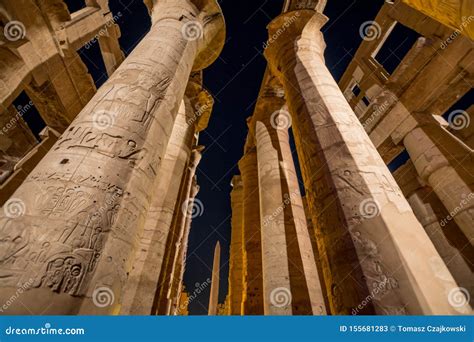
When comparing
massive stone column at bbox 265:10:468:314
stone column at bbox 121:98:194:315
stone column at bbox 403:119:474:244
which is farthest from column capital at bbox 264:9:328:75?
stone column at bbox 403:119:474:244

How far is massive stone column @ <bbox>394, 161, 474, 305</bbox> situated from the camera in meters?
5.40

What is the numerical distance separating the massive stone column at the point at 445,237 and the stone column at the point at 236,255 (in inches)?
243

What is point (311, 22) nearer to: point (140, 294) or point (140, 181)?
point (140, 181)

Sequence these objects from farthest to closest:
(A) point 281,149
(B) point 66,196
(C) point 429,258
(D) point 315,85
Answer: (A) point 281,149
(D) point 315,85
(C) point 429,258
(B) point 66,196

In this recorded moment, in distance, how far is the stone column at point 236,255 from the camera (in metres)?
9.23

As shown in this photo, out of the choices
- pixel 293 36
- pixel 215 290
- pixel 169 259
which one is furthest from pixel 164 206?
pixel 215 290

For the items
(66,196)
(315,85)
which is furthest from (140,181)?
(315,85)

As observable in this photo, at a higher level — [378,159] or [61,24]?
[378,159]

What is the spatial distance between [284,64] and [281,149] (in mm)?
3136

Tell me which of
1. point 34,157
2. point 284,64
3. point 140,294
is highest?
point 284,64

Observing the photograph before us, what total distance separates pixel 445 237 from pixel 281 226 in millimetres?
4024

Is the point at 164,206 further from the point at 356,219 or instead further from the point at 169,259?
the point at 356,219

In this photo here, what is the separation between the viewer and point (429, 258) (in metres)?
2.79

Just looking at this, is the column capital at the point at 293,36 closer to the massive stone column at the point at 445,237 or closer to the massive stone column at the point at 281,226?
the massive stone column at the point at 281,226
